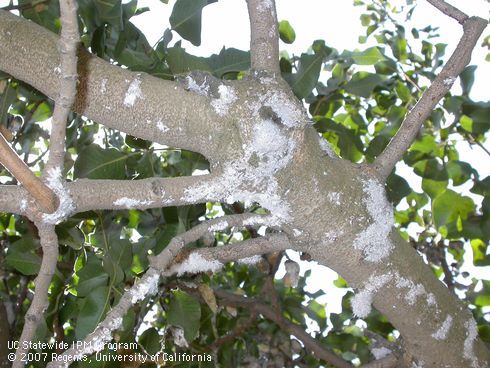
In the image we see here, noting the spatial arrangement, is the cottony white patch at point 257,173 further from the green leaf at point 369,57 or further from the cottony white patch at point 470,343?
the green leaf at point 369,57

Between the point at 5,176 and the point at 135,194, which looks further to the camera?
the point at 5,176

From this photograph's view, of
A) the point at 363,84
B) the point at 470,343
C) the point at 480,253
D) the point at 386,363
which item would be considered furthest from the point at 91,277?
the point at 480,253

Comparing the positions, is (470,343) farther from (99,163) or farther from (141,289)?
(99,163)

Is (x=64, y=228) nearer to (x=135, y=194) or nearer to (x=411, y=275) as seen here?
(x=135, y=194)

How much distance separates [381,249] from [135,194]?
0.40 metres

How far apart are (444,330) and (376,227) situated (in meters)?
0.25

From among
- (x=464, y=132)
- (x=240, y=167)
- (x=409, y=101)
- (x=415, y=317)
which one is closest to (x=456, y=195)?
(x=464, y=132)

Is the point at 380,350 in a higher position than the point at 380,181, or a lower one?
lower

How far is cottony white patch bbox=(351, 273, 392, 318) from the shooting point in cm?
86

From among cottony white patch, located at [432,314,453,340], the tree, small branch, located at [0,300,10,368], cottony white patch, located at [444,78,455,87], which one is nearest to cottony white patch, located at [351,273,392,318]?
the tree

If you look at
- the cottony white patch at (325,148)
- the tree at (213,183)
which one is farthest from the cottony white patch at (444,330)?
the cottony white patch at (325,148)

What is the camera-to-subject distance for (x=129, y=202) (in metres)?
0.73

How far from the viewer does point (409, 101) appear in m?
1.63

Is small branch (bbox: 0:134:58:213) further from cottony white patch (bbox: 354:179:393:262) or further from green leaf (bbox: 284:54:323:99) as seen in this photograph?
green leaf (bbox: 284:54:323:99)
